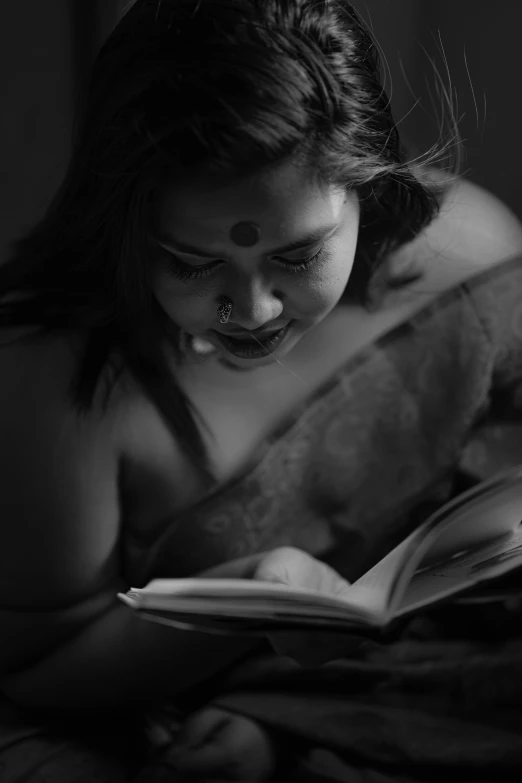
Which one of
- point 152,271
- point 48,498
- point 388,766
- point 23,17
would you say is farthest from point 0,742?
point 23,17

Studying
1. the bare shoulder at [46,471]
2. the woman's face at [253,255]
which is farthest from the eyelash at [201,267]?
the bare shoulder at [46,471]

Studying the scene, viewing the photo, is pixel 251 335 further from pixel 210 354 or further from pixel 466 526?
pixel 466 526

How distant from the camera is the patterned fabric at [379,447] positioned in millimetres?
938

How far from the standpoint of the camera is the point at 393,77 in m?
0.94

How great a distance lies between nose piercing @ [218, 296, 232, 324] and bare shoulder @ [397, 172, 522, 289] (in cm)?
28

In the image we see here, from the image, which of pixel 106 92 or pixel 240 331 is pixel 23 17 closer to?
pixel 106 92

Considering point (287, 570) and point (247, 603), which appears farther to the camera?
point (287, 570)

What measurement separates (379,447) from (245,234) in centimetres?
39

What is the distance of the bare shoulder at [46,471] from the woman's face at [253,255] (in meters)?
0.14

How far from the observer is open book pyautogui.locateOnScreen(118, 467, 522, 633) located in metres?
0.62

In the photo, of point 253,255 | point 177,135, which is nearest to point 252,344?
point 253,255

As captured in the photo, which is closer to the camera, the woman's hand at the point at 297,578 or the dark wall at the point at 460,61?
the woman's hand at the point at 297,578

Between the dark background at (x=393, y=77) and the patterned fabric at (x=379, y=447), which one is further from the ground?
the dark background at (x=393, y=77)

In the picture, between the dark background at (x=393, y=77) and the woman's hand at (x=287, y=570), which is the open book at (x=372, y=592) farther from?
the dark background at (x=393, y=77)
